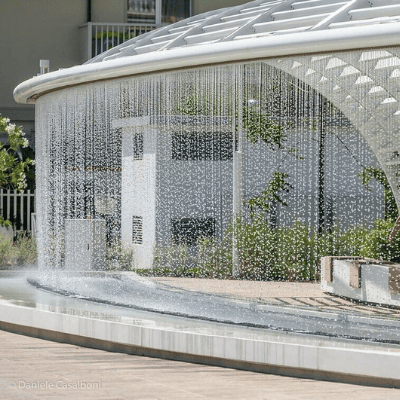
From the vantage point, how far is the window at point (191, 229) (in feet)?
63.0

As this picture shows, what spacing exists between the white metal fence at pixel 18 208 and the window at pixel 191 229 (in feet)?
9.15

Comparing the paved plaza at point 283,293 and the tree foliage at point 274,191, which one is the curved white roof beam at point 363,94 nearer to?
the paved plaza at point 283,293

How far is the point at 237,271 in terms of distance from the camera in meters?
17.4

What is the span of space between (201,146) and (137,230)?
2033 millimetres

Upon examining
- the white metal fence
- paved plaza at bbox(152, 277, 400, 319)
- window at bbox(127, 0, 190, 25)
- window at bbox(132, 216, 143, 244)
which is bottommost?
paved plaza at bbox(152, 277, 400, 319)

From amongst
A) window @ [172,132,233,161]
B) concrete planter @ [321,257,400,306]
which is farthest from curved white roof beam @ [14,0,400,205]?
window @ [172,132,233,161]

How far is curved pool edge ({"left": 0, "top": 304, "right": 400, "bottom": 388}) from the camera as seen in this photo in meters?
7.83

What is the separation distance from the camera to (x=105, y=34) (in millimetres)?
23234

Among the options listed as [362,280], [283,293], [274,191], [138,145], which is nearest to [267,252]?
[274,191]

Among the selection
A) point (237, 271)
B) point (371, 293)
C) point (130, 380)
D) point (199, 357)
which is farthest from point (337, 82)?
point (130, 380)

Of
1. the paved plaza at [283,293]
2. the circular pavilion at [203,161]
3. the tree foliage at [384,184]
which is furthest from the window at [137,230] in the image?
the tree foliage at [384,184]

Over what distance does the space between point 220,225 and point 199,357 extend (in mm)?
10856

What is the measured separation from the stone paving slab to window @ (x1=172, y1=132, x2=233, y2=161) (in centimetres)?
1031

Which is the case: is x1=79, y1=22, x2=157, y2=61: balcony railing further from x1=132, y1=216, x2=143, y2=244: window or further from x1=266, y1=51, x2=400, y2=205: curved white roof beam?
x1=266, y1=51, x2=400, y2=205: curved white roof beam
